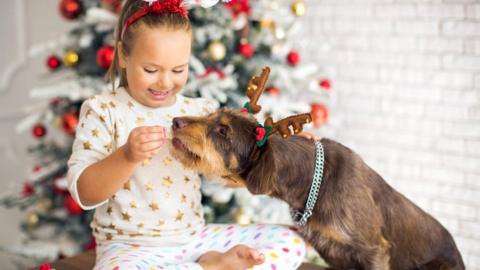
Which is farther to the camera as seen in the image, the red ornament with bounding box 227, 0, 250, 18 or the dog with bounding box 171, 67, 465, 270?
the red ornament with bounding box 227, 0, 250, 18

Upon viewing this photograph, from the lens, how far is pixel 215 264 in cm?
163

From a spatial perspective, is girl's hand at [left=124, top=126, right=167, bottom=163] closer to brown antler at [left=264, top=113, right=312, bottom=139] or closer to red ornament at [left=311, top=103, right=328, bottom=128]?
brown antler at [left=264, top=113, right=312, bottom=139]

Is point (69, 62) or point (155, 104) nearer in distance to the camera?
point (155, 104)

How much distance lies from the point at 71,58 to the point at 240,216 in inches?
44.5

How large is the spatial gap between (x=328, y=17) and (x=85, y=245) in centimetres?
203

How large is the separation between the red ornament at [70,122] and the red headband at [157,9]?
3.23ft

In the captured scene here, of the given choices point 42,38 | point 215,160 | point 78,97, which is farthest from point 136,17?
point 42,38

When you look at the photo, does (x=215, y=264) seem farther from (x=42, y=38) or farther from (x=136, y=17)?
(x=42, y=38)

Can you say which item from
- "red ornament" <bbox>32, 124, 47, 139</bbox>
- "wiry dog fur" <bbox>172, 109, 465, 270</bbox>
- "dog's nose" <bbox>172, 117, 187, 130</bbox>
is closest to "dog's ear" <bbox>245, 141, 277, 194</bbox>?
"wiry dog fur" <bbox>172, 109, 465, 270</bbox>

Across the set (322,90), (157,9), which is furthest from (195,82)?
(157,9)

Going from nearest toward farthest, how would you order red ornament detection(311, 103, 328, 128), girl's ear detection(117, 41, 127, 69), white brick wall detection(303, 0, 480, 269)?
girl's ear detection(117, 41, 127, 69) → red ornament detection(311, 103, 328, 128) → white brick wall detection(303, 0, 480, 269)

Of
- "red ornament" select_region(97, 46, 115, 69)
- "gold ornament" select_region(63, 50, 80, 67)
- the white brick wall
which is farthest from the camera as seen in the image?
the white brick wall

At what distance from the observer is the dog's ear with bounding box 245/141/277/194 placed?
153 cm

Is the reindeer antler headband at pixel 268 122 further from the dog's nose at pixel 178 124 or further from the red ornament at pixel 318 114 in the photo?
the red ornament at pixel 318 114
